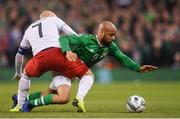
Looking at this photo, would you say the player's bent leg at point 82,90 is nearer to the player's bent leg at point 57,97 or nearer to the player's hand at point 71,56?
the player's bent leg at point 57,97

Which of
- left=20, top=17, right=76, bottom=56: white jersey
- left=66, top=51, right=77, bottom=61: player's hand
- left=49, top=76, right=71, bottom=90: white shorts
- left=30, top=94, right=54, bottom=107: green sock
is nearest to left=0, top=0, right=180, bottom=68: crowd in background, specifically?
left=20, top=17, right=76, bottom=56: white jersey

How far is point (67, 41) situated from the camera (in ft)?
42.1

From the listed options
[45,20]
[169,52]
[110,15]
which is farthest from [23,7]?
[45,20]

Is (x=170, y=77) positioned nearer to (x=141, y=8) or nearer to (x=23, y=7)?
(x=141, y=8)

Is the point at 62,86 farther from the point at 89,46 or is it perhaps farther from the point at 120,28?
the point at 120,28

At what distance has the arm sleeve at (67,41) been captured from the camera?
1271 cm

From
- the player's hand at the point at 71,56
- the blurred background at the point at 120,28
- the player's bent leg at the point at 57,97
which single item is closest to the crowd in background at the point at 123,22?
the blurred background at the point at 120,28

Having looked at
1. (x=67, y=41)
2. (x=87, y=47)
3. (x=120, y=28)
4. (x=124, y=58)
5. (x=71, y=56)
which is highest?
(x=120, y=28)

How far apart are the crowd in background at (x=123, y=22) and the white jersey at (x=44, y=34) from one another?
13938 millimetres

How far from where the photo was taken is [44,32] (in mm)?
13188

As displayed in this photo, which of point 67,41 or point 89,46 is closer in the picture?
point 67,41

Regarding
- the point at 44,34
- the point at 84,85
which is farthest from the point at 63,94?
the point at 44,34

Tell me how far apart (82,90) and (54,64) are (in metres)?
0.71

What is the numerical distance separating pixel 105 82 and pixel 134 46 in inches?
77.2
